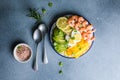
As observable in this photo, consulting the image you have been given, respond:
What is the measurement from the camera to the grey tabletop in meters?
2.07

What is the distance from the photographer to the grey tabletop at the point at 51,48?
207 centimetres

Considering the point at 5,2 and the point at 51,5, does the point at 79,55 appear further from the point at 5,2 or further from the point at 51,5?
the point at 5,2

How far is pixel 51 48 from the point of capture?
2.07m

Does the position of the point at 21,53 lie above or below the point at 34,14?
below

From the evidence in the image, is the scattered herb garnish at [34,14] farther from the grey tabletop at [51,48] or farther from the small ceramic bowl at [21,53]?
the small ceramic bowl at [21,53]

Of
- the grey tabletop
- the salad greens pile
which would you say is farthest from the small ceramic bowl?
the salad greens pile

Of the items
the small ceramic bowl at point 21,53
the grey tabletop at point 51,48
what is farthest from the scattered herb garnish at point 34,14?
the small ceramic bowl at point 21,53

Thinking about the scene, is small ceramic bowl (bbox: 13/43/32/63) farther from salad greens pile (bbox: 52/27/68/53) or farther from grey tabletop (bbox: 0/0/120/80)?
salad greens pile (bbox: 52/27/68/53)

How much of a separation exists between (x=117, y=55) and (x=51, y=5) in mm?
470

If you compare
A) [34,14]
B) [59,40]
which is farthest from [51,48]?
[34,14]

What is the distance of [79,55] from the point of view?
205cm

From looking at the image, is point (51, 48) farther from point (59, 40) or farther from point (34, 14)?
point (34, 14)

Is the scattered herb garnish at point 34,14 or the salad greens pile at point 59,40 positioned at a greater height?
the scattered herb garnish at point 34,14

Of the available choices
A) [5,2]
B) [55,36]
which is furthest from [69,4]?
[5,2]
